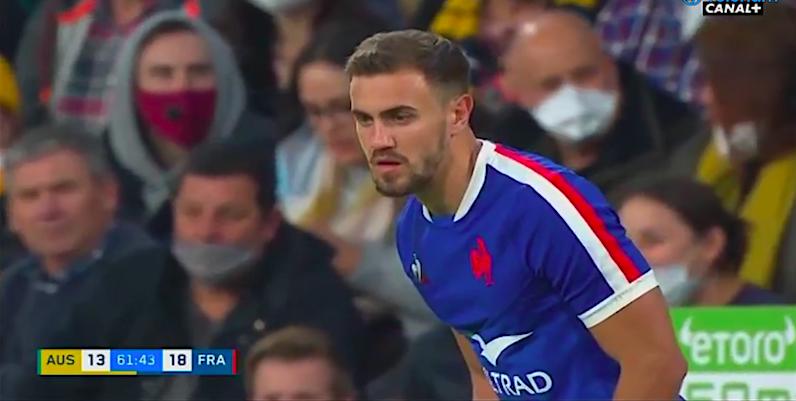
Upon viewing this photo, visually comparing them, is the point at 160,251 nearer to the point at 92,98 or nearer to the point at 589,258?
the point at 92,98

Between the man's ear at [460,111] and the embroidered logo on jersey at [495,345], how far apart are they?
1.33 ft

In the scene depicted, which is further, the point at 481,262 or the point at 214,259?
the point at 214,259

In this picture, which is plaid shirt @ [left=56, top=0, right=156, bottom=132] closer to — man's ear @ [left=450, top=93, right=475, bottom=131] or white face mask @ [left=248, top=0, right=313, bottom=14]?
white face mask @ [left=248, top=0, right=313, bottom=14]

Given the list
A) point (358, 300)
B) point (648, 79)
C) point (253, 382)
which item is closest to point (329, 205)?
point (358, 300)

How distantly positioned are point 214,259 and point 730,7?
6.20ft

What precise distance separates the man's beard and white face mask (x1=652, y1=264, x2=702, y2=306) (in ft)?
8.13

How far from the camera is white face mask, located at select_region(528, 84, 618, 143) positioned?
16.5ft

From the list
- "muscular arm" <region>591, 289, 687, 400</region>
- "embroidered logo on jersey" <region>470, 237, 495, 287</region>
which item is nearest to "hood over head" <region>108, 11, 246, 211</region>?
"embroidered logo on jersey" <region>470, 237, 495, 287</region>

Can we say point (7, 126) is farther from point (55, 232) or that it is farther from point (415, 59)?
point (415, 59)

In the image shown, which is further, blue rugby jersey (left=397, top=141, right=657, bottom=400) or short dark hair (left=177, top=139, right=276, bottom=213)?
short dark hair (left=177, top=139, right=276, bottom=213)

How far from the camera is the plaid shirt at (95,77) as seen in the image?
5.19m

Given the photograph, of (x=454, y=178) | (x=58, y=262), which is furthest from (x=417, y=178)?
(x=58, y=262)

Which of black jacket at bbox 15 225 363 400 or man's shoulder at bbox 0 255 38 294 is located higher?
man's shoulder at bbox 0 255 38 294

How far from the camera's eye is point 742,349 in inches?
201
